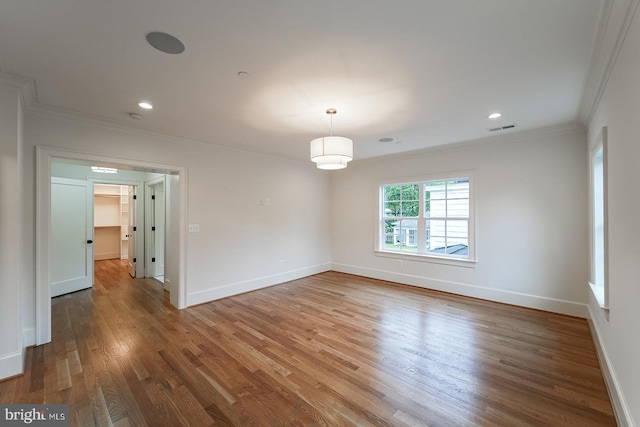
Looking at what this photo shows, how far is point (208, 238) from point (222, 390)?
8.85 feet

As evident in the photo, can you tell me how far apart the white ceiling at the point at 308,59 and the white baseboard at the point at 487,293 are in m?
2.59

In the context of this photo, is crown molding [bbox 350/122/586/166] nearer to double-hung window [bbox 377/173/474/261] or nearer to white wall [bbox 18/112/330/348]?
double-hung window [bbox 377/173/474/261]

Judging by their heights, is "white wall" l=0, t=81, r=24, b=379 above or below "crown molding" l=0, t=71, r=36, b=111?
below

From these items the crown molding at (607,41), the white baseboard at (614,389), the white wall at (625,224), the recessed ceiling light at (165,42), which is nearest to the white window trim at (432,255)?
the white baseboard at (614,389)

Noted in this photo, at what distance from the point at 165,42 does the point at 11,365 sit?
10.3 ft

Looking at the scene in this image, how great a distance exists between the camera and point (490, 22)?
5.58 feet

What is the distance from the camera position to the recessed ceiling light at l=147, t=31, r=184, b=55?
1.81m

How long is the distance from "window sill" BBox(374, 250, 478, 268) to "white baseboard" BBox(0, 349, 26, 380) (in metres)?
5.31

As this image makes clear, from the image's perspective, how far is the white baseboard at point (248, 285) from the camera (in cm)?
431

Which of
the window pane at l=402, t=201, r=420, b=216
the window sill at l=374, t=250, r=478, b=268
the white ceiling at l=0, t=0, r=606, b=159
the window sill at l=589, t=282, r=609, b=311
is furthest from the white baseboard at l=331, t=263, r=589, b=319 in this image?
the white ceiling at l=0, t=0, r=606, b=159

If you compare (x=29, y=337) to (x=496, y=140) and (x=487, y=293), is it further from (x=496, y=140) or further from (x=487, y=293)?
(x=496, y=140)

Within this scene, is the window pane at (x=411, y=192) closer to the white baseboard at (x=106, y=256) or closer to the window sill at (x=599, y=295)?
the window sill at (x=599, y=295)

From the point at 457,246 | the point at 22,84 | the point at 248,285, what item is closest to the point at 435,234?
the point at 457,246

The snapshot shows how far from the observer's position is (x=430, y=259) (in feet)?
16.7
